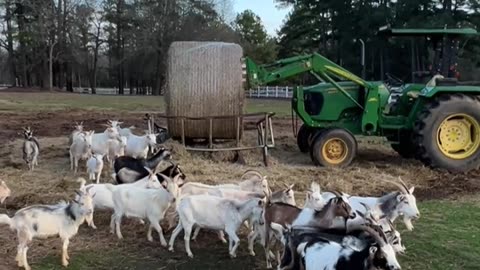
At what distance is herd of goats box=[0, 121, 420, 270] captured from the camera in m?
5.45

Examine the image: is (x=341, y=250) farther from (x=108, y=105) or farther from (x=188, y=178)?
(x=108, y=105)

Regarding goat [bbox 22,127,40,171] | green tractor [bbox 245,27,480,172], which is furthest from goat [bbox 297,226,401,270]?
goat [bbox 22,127,40,171]

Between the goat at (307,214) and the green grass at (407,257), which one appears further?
Answer: the green grass at (407,257)

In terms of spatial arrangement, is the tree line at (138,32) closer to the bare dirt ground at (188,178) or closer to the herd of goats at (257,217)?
the bare dirt ground at (188,178)

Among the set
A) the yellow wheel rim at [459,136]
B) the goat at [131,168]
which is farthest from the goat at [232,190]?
the yellow wheel rim at [459,136]

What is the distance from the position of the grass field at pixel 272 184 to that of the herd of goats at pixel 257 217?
21 cm

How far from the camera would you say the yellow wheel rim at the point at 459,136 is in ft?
43.1

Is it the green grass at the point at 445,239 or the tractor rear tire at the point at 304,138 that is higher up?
the tractor rear tire at the point at 304,138

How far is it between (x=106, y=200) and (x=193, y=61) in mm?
6090

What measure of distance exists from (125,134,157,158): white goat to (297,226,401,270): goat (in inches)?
310

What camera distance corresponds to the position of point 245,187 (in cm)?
873

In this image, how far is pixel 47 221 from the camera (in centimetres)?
684

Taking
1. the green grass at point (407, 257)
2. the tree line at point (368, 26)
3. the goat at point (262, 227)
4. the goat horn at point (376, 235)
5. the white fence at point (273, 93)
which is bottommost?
the green grass at point (407, 257)

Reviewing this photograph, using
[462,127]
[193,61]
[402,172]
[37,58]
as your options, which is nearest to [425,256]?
[402,172]
